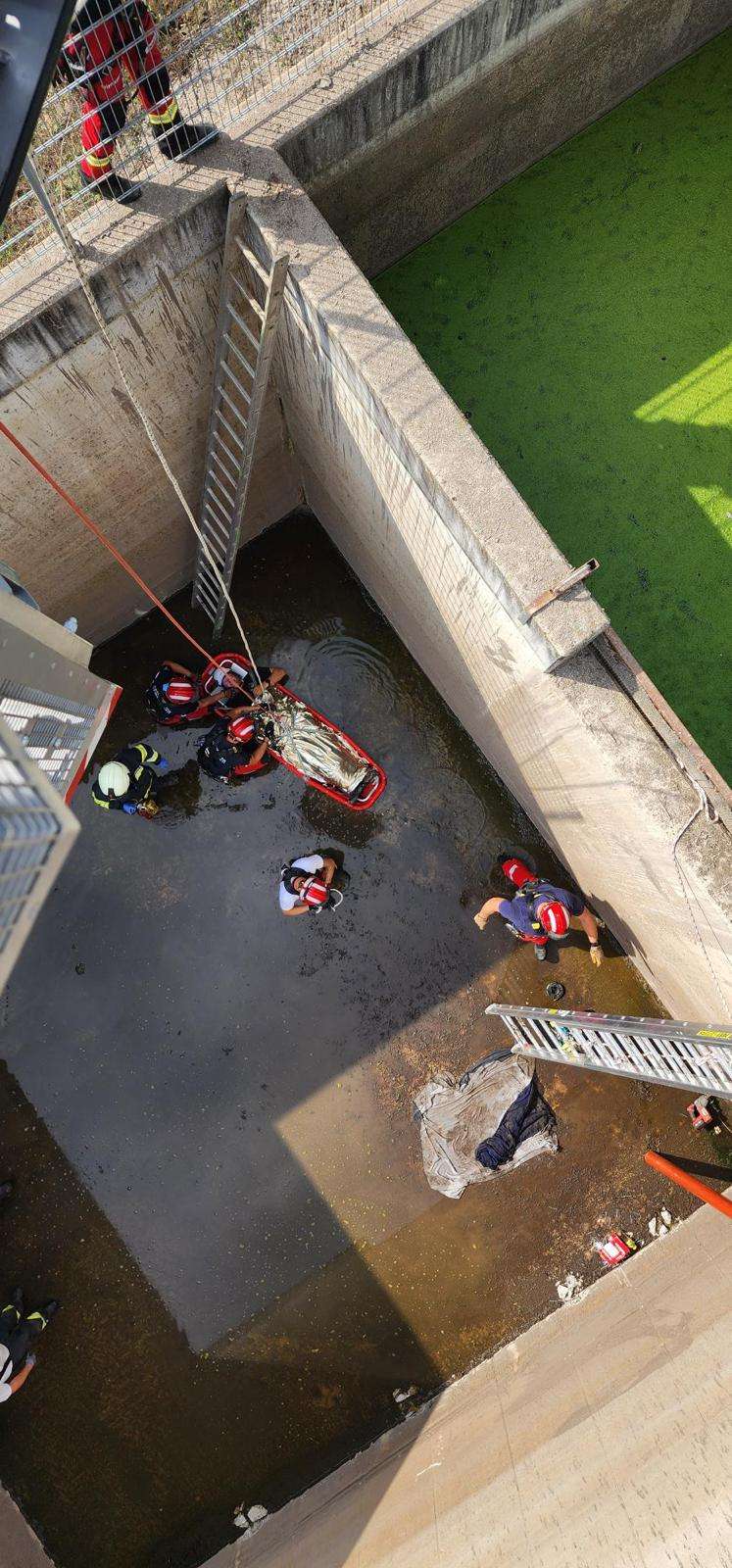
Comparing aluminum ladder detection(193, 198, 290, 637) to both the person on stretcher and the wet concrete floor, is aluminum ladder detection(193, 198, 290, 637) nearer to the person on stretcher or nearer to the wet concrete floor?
the person on stretcher

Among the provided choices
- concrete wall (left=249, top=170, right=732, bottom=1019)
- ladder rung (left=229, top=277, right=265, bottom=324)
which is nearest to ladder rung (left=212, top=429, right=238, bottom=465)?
concrete wall (left=249, top=170, right=732, bottom=1019)

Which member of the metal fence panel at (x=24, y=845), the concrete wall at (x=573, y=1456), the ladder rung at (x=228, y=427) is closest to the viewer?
the metal fence panel at (x=24, y=845)

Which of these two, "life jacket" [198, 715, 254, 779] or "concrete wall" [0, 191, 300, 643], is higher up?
"concrete wall" [0, 191, 300, 643]

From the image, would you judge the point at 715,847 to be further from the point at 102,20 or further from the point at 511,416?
the point at 102,20

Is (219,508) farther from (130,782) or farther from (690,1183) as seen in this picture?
(690,1183)

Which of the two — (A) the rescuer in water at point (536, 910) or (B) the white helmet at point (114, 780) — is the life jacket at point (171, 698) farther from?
(A) the rescuer in water at point (536, 910)

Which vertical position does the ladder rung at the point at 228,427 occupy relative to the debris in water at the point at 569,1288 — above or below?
above

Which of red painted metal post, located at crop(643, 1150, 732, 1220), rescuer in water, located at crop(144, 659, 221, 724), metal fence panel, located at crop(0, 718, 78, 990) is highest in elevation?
metal fence panel, located at crop(0, 718, 78, 990)

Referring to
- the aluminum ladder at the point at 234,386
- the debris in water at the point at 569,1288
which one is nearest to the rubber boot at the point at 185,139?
the aluminum ladder at the point at 234,386
